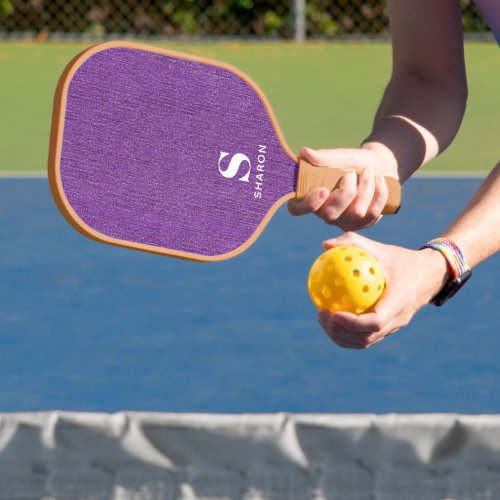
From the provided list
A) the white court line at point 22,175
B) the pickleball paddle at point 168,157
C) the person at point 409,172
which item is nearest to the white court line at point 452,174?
the white court line at point 22,175

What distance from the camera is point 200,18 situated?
12852 mm

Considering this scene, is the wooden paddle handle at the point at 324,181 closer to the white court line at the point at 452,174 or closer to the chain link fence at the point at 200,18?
the white court line at the point at 452,174

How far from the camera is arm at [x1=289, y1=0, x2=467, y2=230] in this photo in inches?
97.0

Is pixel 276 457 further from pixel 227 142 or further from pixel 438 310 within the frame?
pixel 438 310

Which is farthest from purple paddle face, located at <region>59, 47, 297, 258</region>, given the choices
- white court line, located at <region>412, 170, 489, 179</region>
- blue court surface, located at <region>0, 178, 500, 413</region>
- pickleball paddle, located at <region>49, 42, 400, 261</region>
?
white court line, located at <region>412, 170, 489, 179</region>

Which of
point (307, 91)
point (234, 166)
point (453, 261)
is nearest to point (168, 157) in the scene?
point (234, 166)

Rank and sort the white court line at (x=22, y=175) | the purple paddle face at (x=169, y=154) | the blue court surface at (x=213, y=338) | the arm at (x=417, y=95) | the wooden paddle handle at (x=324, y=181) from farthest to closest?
the white court line at (x=22, y=175) < the blue court surface at (x=213, y=338) < the arm at (x=417, y=95) < the wooden paddle handle at (x=324, y=181) < the purple paddle face at (x=169, y=154)

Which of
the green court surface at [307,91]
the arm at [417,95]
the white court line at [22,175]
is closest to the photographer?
the arm at [417,95]

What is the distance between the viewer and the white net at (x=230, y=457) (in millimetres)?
2295

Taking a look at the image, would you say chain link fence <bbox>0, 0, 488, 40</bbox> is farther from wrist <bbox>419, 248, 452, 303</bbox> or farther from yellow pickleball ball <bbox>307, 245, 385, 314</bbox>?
wrist <bbox>419, 248, 452, 303</bbox>

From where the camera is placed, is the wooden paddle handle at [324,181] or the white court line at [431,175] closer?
the wooden paddle handle at [324,181]

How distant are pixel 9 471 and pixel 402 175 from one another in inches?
33.6

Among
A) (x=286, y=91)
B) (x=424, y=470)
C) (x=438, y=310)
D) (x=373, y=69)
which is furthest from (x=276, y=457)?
(x=373, y=69)

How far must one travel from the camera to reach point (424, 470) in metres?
2.30
